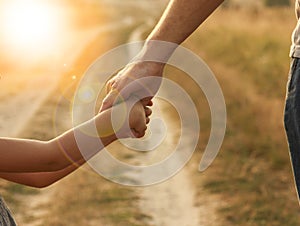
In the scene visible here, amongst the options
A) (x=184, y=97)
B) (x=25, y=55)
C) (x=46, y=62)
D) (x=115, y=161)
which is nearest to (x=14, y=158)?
(x=115, y=161)

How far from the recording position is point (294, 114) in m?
2.64

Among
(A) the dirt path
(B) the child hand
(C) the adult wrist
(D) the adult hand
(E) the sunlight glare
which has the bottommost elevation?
(E) the sunlight glare

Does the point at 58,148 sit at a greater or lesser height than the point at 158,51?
lesser

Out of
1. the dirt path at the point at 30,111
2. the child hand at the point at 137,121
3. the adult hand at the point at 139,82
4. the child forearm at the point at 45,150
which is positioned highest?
the adult hand at the point at 139,82

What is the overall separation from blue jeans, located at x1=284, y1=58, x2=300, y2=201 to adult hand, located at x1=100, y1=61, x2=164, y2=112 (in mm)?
687

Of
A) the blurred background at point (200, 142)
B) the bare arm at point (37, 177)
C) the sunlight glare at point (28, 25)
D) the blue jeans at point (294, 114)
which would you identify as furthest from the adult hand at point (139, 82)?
the sunlight glare at point (28, 25)

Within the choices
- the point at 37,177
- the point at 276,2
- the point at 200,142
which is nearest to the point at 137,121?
the point at 37,177

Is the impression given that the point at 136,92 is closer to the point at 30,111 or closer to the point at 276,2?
the point at 30,111

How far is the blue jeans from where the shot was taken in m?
2.63

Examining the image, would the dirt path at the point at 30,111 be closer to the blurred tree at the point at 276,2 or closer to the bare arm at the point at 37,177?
the bare arm at the point at 37,177

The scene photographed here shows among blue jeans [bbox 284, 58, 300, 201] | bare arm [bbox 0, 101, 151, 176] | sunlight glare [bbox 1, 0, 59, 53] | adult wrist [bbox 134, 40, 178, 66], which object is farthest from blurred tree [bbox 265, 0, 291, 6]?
blue jeans [bbox 284, 58, 300, 201]

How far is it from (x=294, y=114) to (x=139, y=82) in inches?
30.4

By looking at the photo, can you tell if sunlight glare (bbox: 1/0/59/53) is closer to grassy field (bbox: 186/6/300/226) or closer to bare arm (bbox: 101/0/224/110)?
grassy field (bbox: 186/6/300/226)

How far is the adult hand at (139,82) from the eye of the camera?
3.18 meters
